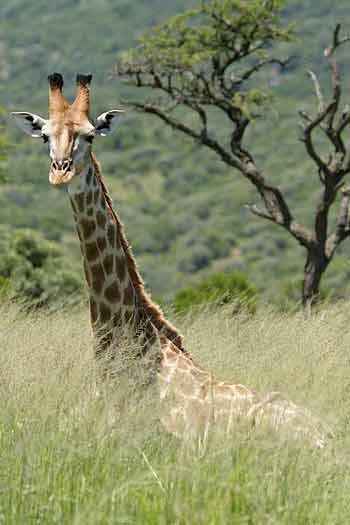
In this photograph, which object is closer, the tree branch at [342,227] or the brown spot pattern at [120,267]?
the brown spot pattern at [120,267]

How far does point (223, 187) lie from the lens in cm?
7825

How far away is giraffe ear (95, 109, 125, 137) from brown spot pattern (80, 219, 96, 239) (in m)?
0.53

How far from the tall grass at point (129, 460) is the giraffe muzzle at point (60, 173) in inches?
38.5

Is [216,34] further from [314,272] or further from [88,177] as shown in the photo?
[88,177]

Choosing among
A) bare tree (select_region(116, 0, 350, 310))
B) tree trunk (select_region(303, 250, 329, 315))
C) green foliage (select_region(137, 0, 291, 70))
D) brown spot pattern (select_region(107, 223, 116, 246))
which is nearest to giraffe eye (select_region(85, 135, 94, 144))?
brown spot pattern (select_region(107, 223, 116, 246))

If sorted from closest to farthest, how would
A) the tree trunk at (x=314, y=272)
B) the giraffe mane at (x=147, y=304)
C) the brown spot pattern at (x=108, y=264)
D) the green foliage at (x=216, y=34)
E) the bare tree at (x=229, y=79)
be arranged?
the brown spot pattern at (x=108, y=264) → the giraffe mane at (x=147, y=304) → the tree trunk at (x=314, y=272) → the bare tree at (x=229, y=79) → the green foliage at (x=216, y=34)

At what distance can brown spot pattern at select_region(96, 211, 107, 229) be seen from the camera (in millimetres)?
6930

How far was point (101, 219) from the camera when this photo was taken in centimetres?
695

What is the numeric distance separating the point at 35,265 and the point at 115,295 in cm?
1647

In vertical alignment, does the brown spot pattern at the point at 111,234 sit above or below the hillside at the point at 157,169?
above

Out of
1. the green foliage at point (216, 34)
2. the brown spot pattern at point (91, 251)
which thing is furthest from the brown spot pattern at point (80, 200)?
the green foliage at point (216, 34)

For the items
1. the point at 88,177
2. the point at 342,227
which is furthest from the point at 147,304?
the point at 342,227

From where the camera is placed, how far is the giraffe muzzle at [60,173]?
6275 millimetres

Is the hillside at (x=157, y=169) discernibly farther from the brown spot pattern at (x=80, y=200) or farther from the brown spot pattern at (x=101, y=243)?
the brown spot pattern at (x=80, y=200)
